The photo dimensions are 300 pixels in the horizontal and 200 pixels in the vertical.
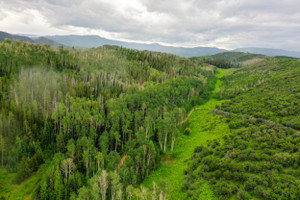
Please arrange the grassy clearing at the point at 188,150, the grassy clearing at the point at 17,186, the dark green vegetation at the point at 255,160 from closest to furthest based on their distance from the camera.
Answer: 1. the dark green vegetation at the point at 255,160
2. the grassy clearing at the point at 188,150
3. the grassy clearing at the point at 17,186

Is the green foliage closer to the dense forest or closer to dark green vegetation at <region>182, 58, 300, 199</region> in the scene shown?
the dense forest

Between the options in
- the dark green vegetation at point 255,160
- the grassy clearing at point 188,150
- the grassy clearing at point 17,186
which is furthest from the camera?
the grassy clearing at point 17,186

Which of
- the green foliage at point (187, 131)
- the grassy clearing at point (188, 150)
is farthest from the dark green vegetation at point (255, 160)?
the green foliage at point (187, 131)

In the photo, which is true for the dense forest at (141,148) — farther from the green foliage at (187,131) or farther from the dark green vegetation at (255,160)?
the green foliage at (187,131)

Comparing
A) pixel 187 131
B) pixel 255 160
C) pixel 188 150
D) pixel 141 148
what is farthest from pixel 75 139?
pixel 255 160

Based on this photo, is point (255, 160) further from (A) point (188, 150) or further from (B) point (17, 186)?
(B) point (17, 186)

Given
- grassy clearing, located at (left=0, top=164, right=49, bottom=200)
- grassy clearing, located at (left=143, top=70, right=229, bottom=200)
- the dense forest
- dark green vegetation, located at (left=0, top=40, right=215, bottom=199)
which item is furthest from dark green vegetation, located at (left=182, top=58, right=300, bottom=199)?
grassy clearing, located at (left=0, top=164, right=49, bottom=200)

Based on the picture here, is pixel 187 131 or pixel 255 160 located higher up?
pixel 255 160
